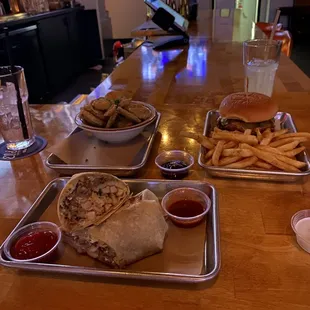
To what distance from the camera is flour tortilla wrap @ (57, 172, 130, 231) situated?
755 millimetres

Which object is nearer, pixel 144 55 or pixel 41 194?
pixel 41 194

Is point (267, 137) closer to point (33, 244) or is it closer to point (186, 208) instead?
point (186, 208)

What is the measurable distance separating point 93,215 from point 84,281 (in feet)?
0.46

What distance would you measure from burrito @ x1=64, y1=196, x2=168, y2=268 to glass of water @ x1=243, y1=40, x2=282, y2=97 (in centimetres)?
119

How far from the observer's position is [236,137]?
1.08 metres

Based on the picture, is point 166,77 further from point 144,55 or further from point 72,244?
point 72,244

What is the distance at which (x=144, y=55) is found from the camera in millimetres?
2906

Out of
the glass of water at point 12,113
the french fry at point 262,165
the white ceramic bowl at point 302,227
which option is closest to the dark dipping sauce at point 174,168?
the french fry at point 262,165

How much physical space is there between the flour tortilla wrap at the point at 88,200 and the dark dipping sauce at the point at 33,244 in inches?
2.4

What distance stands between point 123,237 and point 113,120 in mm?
549

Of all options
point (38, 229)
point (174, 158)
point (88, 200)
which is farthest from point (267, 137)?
point (38, 229)

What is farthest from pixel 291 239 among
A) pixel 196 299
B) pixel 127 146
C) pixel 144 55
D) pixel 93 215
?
pixel 144 55

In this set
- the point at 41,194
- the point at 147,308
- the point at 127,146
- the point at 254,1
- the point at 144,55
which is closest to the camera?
the point at 147,308

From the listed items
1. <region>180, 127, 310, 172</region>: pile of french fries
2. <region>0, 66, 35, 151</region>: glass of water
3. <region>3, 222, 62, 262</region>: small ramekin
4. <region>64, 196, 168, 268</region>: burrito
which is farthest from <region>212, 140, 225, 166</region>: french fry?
<region>0, 66, 35, 151</region>: glass of water
